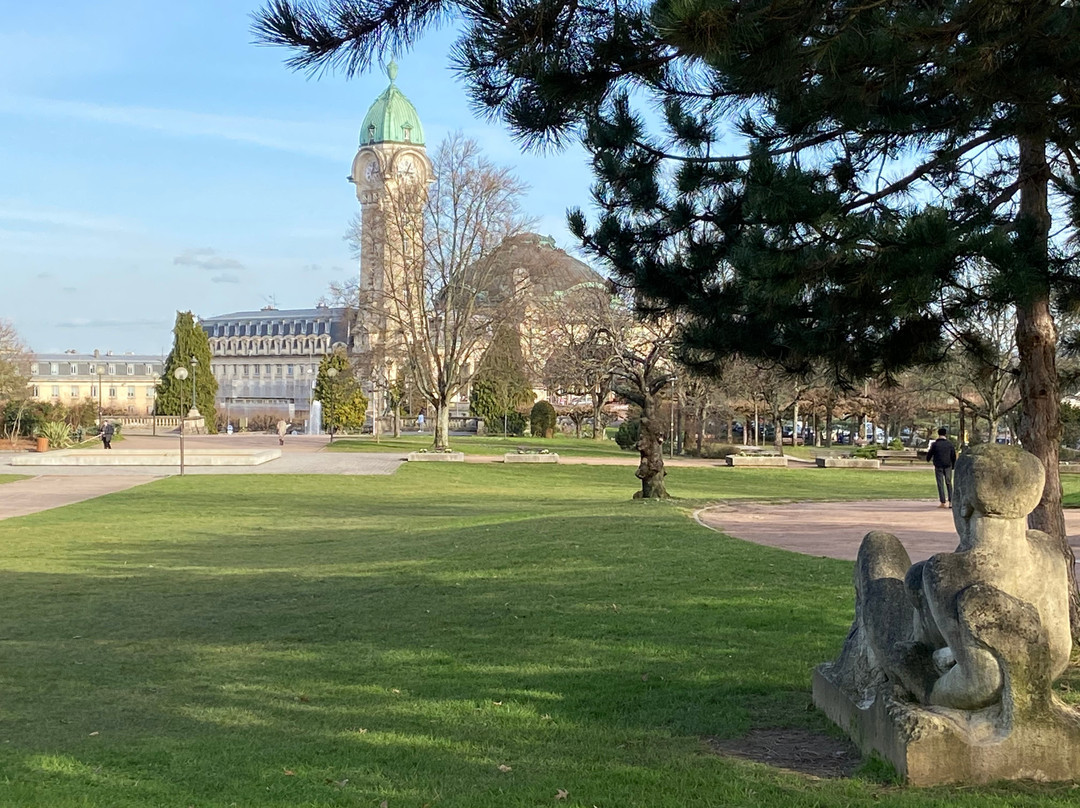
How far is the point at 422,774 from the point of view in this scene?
16.7 ft

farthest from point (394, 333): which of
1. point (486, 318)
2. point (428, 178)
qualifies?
point (428, 178)

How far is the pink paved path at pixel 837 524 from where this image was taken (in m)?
14.6

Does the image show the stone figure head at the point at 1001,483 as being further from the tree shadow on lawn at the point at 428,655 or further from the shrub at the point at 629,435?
the shrub at the point at 629,435

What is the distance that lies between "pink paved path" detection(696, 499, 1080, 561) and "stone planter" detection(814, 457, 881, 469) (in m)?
17.7

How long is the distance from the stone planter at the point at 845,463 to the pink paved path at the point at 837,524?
1771cm

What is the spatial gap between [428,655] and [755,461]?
35446 millimetres

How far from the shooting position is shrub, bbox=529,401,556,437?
2596 inches

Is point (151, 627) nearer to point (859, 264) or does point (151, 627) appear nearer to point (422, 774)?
point (422, 774)

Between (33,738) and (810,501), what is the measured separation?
20.3 m

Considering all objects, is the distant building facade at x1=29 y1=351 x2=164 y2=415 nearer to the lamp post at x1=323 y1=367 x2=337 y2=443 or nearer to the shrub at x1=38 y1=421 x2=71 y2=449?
the lamp post at x1=323 y1=367 x2=337 y2=443

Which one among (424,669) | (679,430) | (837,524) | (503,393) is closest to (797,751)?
(424,669)

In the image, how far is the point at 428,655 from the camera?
8188 millimetres

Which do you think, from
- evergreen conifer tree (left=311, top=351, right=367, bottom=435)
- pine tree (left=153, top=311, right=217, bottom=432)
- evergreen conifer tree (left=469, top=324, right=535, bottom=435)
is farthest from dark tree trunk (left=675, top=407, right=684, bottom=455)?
pine tree (left=153, top=311, right=217, bottom=432)

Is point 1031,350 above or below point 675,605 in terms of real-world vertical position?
above
